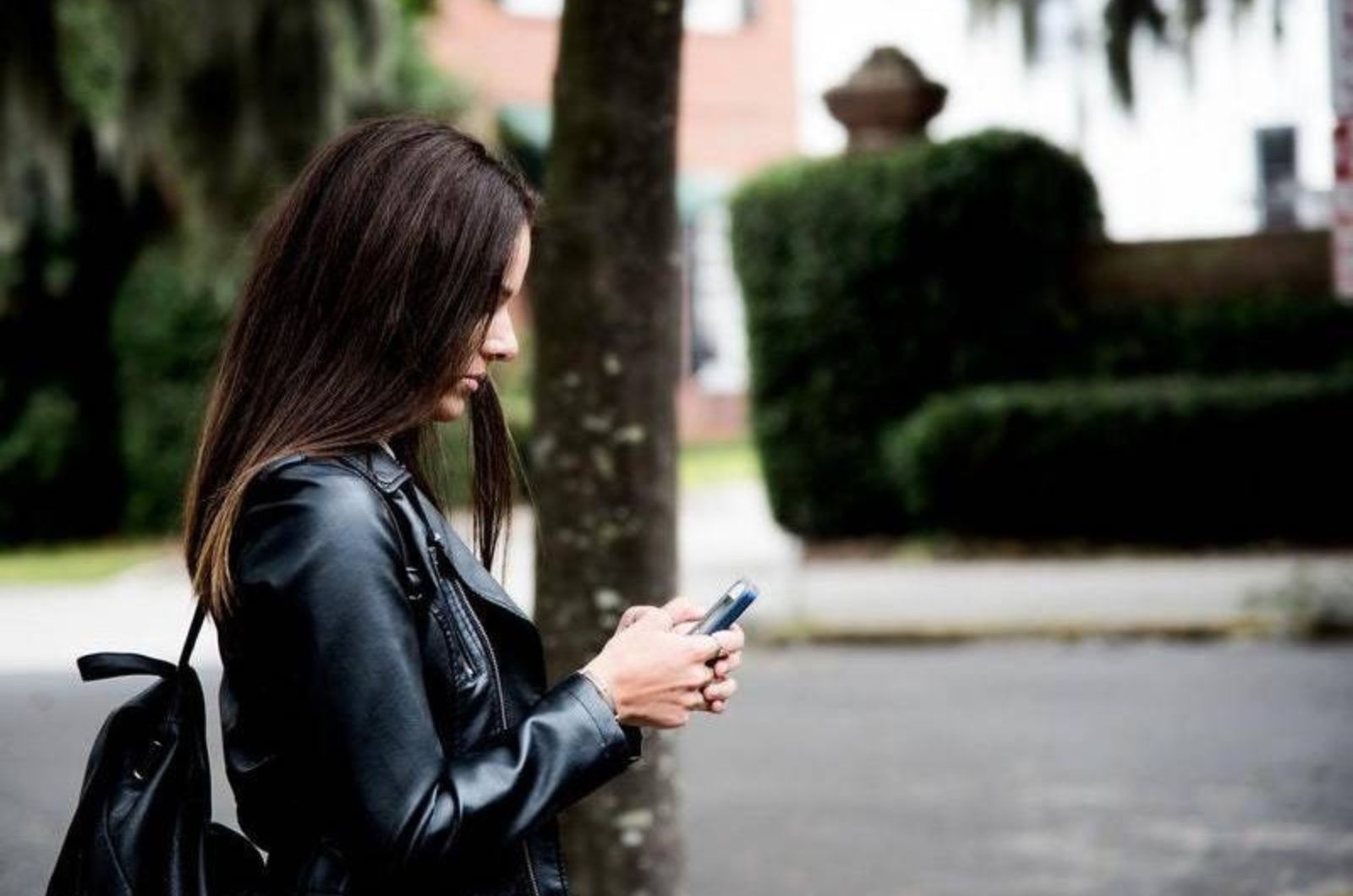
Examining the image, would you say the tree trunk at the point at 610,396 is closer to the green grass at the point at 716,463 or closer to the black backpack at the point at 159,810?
the black backpack at the point at 159,810

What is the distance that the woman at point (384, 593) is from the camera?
1.79m

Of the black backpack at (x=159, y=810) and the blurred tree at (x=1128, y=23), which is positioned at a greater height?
the blurred tree at (x=1128, y=23)

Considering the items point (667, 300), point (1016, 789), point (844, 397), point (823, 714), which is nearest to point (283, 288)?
point (667, 300)

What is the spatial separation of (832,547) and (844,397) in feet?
3.87

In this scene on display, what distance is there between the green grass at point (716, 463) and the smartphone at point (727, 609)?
2010 cm

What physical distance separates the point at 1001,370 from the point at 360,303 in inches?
540

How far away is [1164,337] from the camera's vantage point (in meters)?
15.3

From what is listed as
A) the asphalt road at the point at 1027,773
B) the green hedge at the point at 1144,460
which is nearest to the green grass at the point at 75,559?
the green hedge at the point at 1144,460

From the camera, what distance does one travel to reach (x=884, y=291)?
15.4 m

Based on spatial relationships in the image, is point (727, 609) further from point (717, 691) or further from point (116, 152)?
point (116, 152)

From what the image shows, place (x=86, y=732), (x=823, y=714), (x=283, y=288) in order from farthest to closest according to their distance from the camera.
A: (x=823, y=714) → (x=86, y=732) → (x=283, y=288)

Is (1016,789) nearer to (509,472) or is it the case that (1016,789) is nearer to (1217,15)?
(509,472)

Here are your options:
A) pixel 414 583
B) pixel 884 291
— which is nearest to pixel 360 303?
pixel 414 583

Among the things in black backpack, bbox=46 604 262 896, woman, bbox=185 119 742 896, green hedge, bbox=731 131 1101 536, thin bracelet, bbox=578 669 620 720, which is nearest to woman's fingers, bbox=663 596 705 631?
woman, bbox=185 119 742 896
